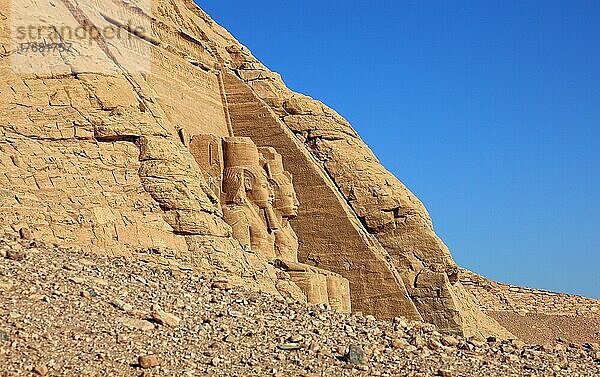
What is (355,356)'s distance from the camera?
8.47 m

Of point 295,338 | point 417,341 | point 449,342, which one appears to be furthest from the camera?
point 449,342

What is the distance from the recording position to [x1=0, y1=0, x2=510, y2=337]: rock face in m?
11.3

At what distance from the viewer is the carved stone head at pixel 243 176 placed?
15227 mm

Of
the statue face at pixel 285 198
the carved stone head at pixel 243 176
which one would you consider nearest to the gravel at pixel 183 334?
the carved stone head at pixel 243 176

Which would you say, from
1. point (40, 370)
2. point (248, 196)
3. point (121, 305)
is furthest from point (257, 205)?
point (40, 370)

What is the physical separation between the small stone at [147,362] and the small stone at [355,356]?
192 centimetres

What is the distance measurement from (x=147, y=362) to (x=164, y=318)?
1.11m

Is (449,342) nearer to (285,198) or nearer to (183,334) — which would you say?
(183,334)

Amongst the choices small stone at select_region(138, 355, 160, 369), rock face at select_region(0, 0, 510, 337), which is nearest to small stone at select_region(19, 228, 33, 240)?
rock face at select_region(0, 0, 510, 337)

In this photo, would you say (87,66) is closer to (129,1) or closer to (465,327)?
(129,1)

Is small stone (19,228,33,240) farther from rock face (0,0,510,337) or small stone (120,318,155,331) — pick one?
small stone (120,318,155,331)

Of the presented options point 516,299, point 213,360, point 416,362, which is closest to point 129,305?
point 213,360

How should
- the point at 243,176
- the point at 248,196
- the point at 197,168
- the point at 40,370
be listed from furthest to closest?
the point at 248,196 → the point at 243,176 → the point at 197,168 → the point at 40,370

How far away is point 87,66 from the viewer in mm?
12172
